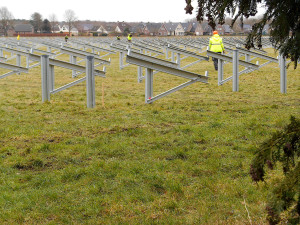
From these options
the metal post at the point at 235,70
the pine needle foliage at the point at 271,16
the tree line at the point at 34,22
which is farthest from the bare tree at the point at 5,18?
the pine needle foliage at the point at 271,16

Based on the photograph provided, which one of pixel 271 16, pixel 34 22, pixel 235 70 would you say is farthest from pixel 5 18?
pixel 271 16

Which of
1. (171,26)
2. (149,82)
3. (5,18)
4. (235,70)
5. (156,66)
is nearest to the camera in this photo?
(156,66)

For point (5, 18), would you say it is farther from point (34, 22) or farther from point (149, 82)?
point (149, 82)

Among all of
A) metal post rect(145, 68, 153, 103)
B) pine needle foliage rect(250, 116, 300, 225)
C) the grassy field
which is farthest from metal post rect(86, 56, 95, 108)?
pine needle foliage rect(250, 116, 300, 225)

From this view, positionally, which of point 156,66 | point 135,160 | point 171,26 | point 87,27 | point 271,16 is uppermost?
point 171,26

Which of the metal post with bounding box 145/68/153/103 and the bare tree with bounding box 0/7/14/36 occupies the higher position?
the bare tree with bounding box 0/7/14/36

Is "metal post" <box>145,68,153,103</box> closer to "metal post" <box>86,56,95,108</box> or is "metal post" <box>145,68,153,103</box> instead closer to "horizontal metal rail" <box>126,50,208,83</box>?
"horizontal metal rail" <box>126,50,208,83</box>

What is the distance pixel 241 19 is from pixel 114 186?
2.40 m

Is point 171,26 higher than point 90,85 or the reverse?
higher

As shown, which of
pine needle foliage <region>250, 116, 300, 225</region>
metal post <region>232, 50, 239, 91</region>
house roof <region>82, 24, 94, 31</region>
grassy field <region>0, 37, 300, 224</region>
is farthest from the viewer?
house roof <region>82, 24, 94, 31</region>

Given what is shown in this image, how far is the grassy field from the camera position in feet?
15.2

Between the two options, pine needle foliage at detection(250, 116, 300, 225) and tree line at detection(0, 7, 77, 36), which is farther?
tree line at detection(0, 7, 77, 36)

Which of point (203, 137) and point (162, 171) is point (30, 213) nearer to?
point (162, 171)

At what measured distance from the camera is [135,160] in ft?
20.7
